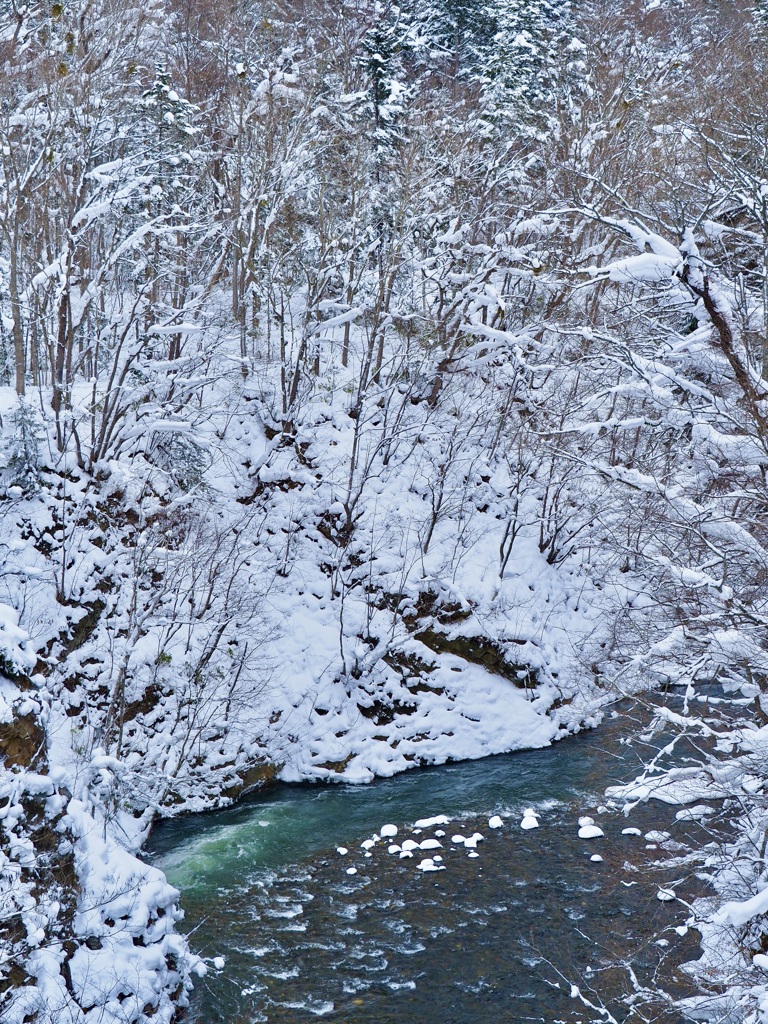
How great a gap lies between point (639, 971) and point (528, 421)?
12.9 metres

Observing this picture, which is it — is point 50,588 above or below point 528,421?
below

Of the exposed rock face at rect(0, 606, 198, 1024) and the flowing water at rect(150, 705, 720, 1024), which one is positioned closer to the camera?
the exposed rock face at rect(0, 606, 198, 1024)

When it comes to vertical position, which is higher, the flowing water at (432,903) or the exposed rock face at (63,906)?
the exposed rock face at (63,906)

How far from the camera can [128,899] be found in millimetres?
8953

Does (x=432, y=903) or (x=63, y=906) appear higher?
(x=63, y=906)

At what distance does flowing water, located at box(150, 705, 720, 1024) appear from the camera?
31.8 feet

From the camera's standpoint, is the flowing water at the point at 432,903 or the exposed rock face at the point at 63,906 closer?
the exposed rock face at the point at 63,906

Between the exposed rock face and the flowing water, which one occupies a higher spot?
the exposed rock face

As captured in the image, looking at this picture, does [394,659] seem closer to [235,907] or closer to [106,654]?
[106,654]

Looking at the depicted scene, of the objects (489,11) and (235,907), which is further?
(489,11)

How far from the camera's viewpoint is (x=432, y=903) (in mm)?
11633

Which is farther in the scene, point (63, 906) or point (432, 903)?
point (432, 903)

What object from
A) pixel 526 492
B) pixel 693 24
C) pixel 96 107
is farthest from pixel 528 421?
pixel 693 24

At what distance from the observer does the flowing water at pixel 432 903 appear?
9.70 metres
